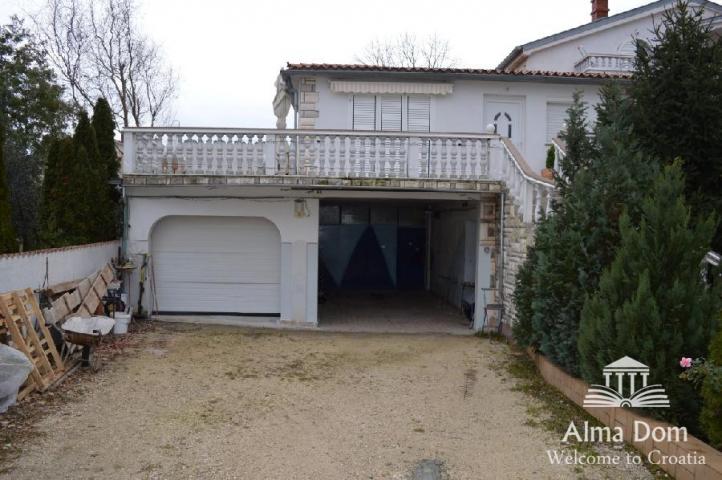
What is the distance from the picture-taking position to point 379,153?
11.7m

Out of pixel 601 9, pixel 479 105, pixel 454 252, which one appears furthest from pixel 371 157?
pixel 601 9

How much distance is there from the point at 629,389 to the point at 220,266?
9021 mm

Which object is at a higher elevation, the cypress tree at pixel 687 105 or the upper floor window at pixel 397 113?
the upper floor window at pixel 397 113

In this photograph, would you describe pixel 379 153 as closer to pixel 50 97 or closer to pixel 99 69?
pixel 50 97

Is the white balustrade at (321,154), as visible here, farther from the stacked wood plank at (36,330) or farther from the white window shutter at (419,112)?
the stacked wood plank at (36,330)

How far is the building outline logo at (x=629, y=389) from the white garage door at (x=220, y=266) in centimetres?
795

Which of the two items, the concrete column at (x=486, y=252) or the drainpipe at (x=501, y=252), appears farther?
the concrete column at (x=486, y=252)

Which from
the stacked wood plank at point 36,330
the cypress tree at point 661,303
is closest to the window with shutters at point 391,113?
the stacked wood plank at point 36,330

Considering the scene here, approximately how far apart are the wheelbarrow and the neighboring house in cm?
366

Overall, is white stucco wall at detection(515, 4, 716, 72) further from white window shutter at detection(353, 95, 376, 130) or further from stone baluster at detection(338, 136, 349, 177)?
stone baluster at detection(338, 136, 349, 177)

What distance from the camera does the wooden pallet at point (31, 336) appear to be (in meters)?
6.79

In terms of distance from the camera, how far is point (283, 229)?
12258 millimetres

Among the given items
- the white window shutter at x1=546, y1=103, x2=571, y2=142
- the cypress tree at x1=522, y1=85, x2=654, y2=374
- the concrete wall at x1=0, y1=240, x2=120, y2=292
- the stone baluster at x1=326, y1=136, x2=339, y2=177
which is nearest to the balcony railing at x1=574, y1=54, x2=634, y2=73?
the white window shutter at x1=546, y1=103, x2=571, y2=142

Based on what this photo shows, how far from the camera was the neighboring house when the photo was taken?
1156 cm
